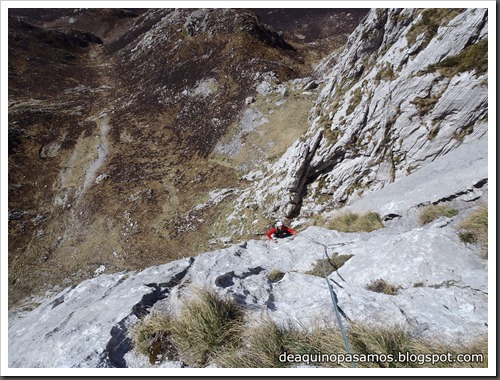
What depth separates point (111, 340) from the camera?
4.73m

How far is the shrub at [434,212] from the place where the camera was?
6930mm

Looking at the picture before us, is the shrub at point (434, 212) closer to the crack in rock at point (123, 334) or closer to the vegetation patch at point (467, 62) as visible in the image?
the vegetation patch at point (467, 62)

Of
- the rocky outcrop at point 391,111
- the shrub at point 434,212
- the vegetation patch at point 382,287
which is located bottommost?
the vegetation patch at point 382,287

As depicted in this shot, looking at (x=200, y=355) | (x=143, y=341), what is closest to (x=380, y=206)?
(x=200, y=355)

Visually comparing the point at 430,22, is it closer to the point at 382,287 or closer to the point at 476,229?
the point at 476,229

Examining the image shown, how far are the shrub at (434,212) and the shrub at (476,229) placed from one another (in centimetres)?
81

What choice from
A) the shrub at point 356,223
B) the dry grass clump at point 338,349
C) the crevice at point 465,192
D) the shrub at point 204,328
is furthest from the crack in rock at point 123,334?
the crevice at point 465,192

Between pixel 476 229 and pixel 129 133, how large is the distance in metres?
25.8

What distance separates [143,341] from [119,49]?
5053 centimetres

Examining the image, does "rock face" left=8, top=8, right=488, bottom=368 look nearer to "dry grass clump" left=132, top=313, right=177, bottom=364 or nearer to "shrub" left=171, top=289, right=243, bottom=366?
"dry grass clump" left=132, top=313, right=177, bottom=364

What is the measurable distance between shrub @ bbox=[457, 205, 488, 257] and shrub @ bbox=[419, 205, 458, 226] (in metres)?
0.81

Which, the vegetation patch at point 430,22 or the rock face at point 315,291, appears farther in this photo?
the vegetation patch at point 430,22

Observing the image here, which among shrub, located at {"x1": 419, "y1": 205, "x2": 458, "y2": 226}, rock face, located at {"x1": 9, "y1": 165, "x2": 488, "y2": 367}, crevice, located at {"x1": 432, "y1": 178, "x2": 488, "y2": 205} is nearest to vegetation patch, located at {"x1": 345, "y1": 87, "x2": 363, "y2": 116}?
rock face, located at {"x1": 9, "y1": 165, "x2": 488, "y2": 367}

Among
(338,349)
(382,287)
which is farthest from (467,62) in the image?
(338,349)
